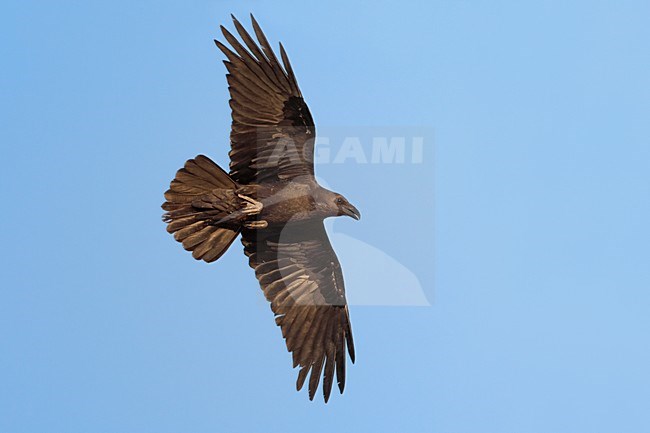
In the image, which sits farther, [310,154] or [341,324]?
[341,324]

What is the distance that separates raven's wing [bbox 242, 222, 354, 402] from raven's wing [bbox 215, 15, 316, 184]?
73 cm

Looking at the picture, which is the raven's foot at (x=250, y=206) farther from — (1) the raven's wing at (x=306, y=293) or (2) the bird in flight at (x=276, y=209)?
(1) the raven's wing at (x=306, y=293)

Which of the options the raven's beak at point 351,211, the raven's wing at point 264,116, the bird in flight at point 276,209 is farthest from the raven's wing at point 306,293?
the raven's wing at point 264,116

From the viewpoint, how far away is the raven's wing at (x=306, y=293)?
1140cm

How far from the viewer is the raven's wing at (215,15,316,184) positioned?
1045 centimetres

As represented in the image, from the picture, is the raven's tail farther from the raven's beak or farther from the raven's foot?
the raven's beak

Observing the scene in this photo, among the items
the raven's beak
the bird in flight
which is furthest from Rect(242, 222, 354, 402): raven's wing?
the raven's beak

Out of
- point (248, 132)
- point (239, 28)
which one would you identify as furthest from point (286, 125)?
point (239, 28)

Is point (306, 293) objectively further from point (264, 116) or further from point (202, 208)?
point (264, 116)

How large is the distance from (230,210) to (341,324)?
1870 mm

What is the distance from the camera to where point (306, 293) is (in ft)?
38.5

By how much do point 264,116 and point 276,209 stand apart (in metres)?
0.93

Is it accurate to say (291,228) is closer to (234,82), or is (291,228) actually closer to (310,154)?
(310,154)

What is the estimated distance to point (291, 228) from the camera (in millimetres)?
Answer: 11359
